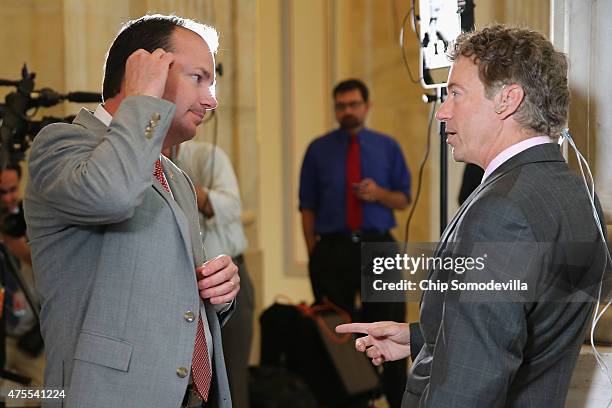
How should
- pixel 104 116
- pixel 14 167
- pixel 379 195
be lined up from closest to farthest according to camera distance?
pixel 104 116 < pixel 14 167 < pixel 379 195

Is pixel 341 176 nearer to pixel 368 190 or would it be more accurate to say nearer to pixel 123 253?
pixel 368 190

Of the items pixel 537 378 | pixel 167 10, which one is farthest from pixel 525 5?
pixel 537 378

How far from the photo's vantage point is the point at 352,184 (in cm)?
547

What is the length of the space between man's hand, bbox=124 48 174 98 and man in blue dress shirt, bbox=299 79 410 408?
11.4 feet

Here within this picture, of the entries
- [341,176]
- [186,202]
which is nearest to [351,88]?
[341,176]

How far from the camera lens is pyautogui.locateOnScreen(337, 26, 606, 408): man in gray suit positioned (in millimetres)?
1620

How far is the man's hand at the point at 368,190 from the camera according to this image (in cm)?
528

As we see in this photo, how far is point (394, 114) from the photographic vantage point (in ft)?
23.1

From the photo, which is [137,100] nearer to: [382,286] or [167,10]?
[382,286]

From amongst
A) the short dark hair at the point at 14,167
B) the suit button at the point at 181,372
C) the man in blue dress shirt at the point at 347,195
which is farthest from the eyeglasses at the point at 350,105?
the suit button at the point at 181,372

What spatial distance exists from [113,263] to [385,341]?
0.68 m

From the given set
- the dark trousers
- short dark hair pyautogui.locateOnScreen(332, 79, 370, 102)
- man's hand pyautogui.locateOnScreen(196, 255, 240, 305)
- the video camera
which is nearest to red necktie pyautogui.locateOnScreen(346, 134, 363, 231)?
the dark trousers

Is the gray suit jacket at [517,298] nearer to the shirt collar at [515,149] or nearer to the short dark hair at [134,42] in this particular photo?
the shirt collar at [515,149]

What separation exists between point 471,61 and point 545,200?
1.17 feet
